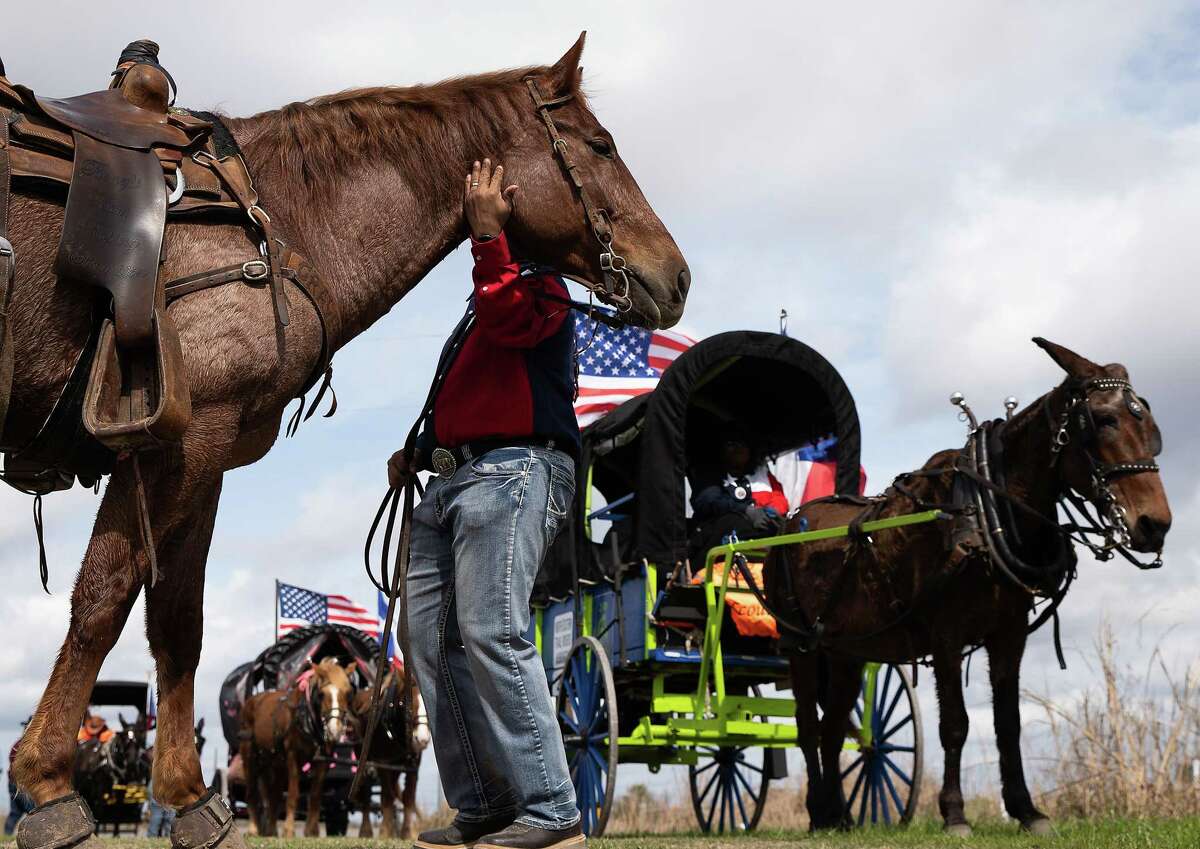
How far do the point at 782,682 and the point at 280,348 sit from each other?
23.6 feet

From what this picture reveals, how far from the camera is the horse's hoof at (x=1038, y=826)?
6452 mm

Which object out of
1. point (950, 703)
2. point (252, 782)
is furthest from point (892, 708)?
point (252, 782)

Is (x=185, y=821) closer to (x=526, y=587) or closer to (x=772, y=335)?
(x=526, y=587)

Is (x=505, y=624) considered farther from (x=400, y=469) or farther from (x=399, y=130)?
(x=399, y=130)

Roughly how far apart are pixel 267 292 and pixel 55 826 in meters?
1.32

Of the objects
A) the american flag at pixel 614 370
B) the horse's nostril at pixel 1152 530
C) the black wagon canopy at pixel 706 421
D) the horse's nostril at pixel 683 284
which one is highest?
the american flag at pixel 614 370

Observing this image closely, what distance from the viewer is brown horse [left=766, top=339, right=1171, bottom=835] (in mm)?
6723

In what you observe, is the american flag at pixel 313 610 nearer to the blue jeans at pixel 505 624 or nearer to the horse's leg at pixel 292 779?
the horse's leg at pixel 292 779

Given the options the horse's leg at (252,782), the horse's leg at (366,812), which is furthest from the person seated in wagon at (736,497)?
the horse's leg at (252,782)

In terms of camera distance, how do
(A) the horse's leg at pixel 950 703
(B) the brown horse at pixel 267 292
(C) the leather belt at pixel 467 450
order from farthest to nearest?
(A) the horse's leg at pixel 950 703 < (C) the leather belt at pixel 467 450 < (B) the brown horse at pixel 267 292

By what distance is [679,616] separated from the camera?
8734 millimetres

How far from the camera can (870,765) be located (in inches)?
377

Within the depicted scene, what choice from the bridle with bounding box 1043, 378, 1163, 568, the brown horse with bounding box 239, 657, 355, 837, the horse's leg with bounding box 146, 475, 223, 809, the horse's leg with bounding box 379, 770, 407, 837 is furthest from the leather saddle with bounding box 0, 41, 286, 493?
the horse's leg with bounding box 379, 770, 407, 837

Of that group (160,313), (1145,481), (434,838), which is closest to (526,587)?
(434,838)
